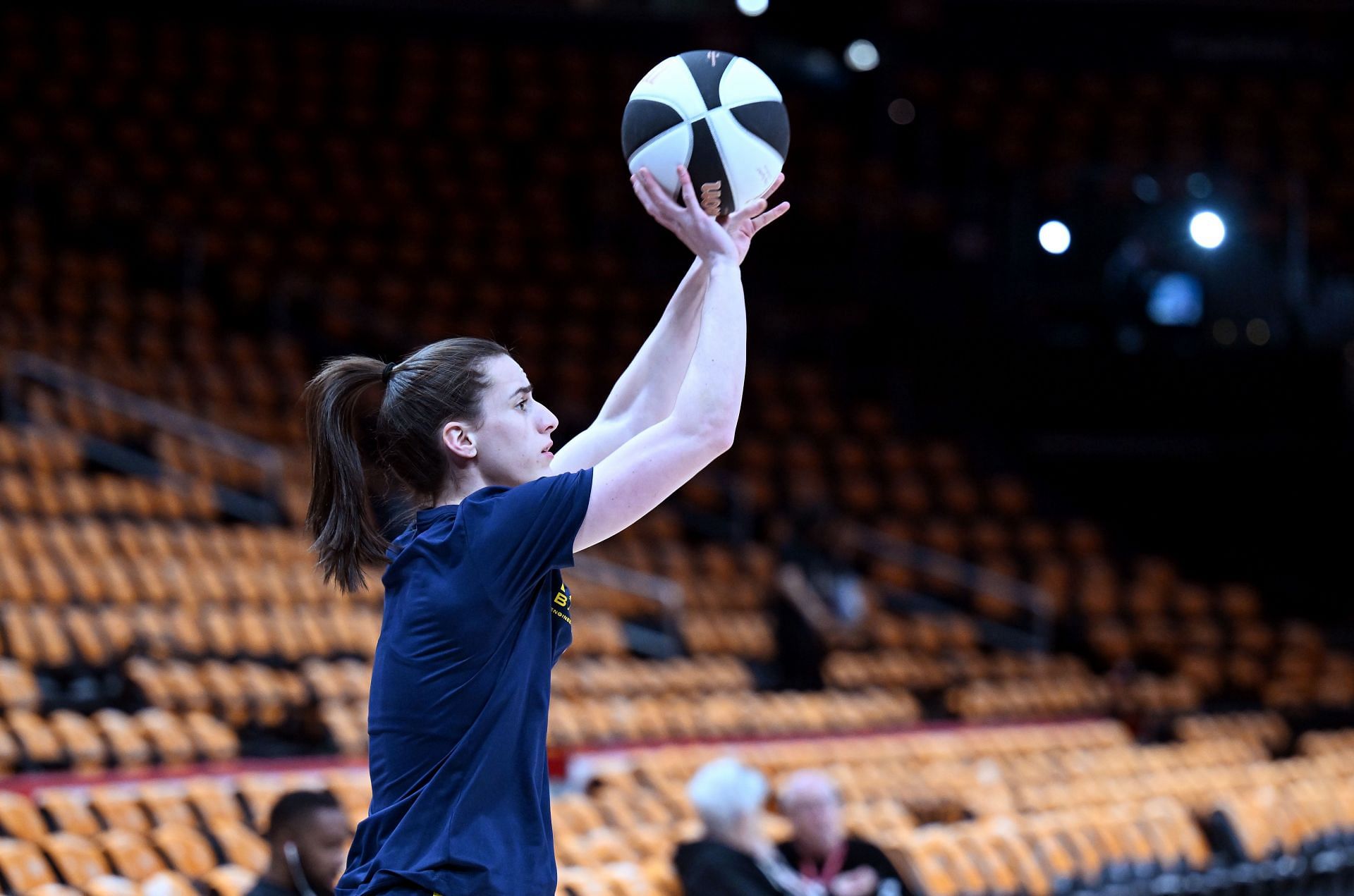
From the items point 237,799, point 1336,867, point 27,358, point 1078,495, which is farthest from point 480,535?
point 1078,495

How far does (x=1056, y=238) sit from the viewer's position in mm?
14359

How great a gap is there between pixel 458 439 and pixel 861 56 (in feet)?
48.0

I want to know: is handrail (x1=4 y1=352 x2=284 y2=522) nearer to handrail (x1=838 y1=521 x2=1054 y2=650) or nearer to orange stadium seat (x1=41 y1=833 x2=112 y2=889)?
handrail (x1=838 y1=521 x2=1054 y2=650)

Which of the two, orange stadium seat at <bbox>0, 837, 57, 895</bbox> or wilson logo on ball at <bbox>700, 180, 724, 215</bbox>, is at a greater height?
wilson logo on ball at <bbox>700, 180, 724, 215</bbox>

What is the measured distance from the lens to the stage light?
14.1 metres

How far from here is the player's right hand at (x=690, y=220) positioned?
6.79 feet

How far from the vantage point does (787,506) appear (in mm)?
12281

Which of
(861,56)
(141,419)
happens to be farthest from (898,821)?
(861,56)

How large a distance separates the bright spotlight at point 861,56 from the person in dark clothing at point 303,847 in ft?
44.3

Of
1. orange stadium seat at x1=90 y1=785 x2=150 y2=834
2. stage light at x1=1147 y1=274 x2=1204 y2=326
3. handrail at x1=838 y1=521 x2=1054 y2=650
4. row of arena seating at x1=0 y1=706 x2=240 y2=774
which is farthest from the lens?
stage light at x1=1147 y1=274 x2=1204 y2=326

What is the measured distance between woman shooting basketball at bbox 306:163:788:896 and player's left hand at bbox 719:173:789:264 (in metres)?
0.08

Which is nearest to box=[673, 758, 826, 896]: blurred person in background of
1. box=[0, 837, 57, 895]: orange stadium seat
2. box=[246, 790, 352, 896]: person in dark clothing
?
box=[246, 790, 352, 896]: person in dark clothing

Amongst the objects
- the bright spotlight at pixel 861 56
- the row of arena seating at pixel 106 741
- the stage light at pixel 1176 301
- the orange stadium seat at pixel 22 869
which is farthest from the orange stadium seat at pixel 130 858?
the bright spotlight at pixel 861 56

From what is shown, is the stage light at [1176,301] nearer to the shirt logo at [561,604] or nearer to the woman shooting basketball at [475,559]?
the woman shooting basketball at [475,559]
